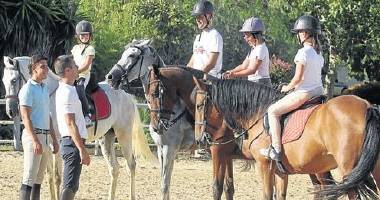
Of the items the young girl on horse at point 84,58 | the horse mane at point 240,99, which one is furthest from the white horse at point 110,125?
the horse mane at point 240,99

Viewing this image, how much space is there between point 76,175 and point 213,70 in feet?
10.2

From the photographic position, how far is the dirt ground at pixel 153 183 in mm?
12133

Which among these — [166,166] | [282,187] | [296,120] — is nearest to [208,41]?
[166,166]

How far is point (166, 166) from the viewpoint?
10.2 meters

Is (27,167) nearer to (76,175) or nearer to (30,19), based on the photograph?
(76,175)

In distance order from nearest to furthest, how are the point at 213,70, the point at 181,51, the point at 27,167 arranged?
1. the point at 27,167
2. the point at 213,70
3. the point at 181,51

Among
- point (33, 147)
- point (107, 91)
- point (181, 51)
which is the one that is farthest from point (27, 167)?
point (181, 51)

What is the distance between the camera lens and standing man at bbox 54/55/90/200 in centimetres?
788

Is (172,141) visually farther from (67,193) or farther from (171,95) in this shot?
(67,193)

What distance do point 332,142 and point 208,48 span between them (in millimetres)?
2906

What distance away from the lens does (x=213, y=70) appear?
10.6 meters


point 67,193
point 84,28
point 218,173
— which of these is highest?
point 84,28

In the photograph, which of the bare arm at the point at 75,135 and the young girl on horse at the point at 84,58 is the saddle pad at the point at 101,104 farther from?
the bare arm at the point at 75,135

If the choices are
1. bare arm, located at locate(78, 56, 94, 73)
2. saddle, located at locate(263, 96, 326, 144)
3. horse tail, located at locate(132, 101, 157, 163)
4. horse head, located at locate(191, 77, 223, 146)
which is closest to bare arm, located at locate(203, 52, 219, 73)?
horse head, located at locate(191, 77, 223, 146)
